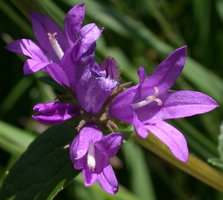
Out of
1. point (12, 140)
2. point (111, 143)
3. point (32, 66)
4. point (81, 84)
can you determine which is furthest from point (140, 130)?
point (12, 140)

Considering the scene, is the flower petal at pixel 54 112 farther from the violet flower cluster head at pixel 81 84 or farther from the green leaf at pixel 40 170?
the green leaf at pixel 40 170

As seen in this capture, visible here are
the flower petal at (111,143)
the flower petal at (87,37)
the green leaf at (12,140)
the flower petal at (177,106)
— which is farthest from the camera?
the green leaf at (12,140)

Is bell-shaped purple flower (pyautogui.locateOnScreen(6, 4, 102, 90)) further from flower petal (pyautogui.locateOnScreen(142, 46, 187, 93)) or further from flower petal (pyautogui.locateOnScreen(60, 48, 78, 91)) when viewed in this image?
flower petal (pyautogui.locateOnScreen(142, 46, 187, 93))

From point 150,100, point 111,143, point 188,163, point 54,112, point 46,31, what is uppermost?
point 46,31

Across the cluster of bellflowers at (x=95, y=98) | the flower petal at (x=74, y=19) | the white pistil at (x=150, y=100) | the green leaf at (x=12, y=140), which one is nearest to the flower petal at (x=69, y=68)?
the cluster of bellflowers at (x=95, y=98)

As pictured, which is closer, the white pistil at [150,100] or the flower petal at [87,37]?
the flower petal at [87,37]

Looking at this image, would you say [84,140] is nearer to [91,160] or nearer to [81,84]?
[91,160]
